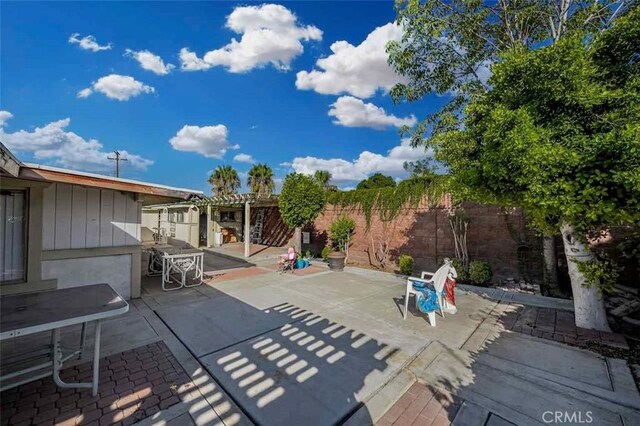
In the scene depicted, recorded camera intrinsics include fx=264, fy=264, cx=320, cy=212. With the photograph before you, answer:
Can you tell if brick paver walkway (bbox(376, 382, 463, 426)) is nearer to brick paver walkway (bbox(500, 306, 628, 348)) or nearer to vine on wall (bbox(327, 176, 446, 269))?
brick paver walkway (bbox(500, 306, 628, 348))

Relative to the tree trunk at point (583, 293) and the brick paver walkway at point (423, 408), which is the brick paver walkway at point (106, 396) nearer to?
the brick paver walkway at point (423, 408)

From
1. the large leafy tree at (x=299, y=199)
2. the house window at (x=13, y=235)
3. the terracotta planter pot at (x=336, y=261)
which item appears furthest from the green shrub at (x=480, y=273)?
the house window at (x=13, y=235)

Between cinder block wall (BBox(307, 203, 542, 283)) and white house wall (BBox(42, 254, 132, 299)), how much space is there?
7.72m

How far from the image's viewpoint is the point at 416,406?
2.42 m

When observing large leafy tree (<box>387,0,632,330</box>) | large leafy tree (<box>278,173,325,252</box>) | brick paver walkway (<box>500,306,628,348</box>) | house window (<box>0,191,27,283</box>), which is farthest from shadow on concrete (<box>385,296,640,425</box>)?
large leafy tree (<box>278,173,325,252</box>)

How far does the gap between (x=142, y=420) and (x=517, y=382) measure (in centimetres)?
360

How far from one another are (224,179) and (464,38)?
2673cm

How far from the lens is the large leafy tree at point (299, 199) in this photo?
1003 cm

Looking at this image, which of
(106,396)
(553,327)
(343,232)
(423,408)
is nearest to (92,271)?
(106,396)

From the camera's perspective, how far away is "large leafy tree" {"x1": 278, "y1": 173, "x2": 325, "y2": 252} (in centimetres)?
1003

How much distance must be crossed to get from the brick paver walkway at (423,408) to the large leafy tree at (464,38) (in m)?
5.23

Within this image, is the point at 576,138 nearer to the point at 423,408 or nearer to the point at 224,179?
the point at 423,408

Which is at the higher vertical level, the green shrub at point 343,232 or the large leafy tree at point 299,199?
the large leafy tree at point 299,199

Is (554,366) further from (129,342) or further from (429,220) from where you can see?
(429,220)
